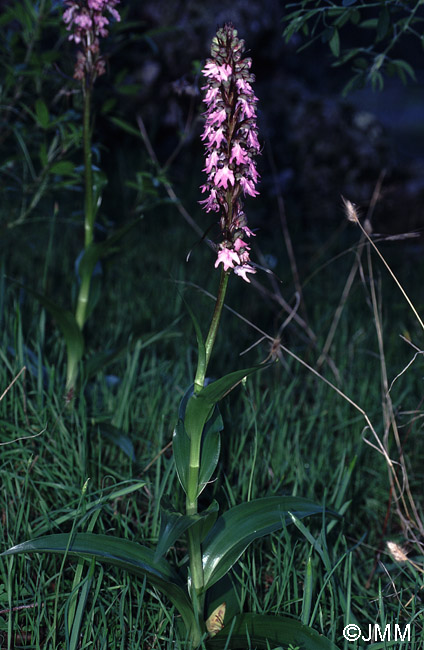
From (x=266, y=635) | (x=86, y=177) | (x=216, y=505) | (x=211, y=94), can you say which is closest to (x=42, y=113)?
(x=86, y=177)

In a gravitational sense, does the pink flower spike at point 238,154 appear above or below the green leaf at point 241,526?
above

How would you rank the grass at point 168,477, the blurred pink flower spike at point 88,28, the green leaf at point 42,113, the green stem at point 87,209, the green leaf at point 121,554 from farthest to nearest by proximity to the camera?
the green leaf at point 42,113 < the green stem at point 87,209 < the blurred pink flower spike at point 88,28 < the grass at point 168,477 < the green leaf at point 121,554

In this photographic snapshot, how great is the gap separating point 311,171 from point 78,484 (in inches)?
159

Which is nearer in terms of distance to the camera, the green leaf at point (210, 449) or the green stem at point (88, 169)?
the green leaf at point (210, 449)

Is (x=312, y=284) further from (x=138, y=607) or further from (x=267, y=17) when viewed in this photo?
(x=267, y=17)

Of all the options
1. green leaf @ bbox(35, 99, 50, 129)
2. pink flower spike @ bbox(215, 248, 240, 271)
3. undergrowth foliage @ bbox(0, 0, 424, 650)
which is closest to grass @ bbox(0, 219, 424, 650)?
undergrowth foliage @ bbox(0, 0, 424, 650)

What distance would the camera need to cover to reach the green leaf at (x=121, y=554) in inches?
52.4

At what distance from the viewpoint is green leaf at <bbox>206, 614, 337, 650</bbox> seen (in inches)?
52.5

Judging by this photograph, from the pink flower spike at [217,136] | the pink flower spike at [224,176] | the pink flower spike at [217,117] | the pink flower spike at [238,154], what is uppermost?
the pink flower spike at [217,117]

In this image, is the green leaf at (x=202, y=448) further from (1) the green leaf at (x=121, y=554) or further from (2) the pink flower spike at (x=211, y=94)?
(2) the pink flower spike at (x=211, y=94)

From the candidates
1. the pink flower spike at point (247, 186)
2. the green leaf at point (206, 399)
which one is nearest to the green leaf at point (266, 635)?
the green leaf at point (206, 399)

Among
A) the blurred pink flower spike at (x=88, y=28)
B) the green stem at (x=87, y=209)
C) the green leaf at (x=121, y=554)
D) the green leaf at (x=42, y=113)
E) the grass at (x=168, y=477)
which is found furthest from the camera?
the green leaf at (x=42, y=113)

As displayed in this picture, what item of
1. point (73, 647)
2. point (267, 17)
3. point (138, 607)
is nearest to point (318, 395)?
point (138, 607)

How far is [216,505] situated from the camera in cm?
137
